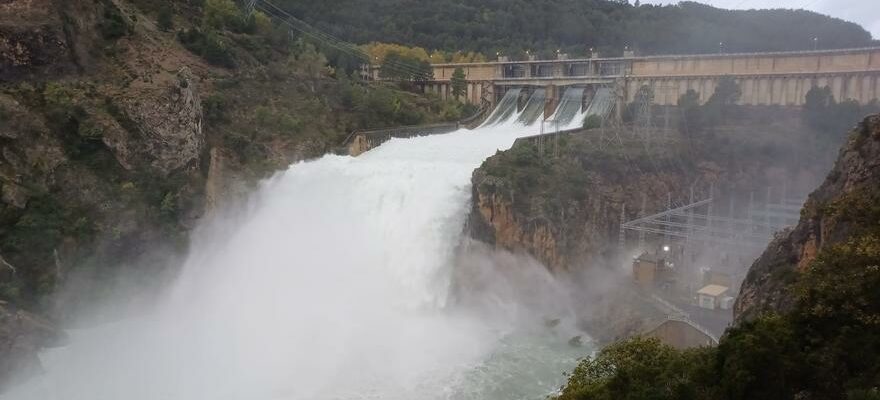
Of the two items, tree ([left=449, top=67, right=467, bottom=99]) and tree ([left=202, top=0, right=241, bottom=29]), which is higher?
tree ([left=202, top=0, right=241, bottom=29])

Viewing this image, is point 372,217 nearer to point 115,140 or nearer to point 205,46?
point 115,140

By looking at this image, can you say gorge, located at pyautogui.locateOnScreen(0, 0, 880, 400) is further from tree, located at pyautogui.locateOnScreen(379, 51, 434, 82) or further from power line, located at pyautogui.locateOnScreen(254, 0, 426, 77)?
power line, located at pyautogui.locateOnScreen(254, 0, 426, 77)

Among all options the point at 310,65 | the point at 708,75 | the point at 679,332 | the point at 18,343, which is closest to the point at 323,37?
the point at 310,65

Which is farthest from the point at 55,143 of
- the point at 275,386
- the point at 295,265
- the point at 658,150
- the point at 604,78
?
the point at 604,78

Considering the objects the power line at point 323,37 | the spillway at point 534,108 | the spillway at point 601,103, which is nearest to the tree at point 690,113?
the spillway at point 601,103

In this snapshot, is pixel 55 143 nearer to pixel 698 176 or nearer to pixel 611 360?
pixel 611 360

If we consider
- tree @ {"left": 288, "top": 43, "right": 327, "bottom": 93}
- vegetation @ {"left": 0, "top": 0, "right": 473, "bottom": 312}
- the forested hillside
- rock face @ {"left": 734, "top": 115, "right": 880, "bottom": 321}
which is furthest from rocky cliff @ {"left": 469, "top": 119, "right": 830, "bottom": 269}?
the forested hillside
